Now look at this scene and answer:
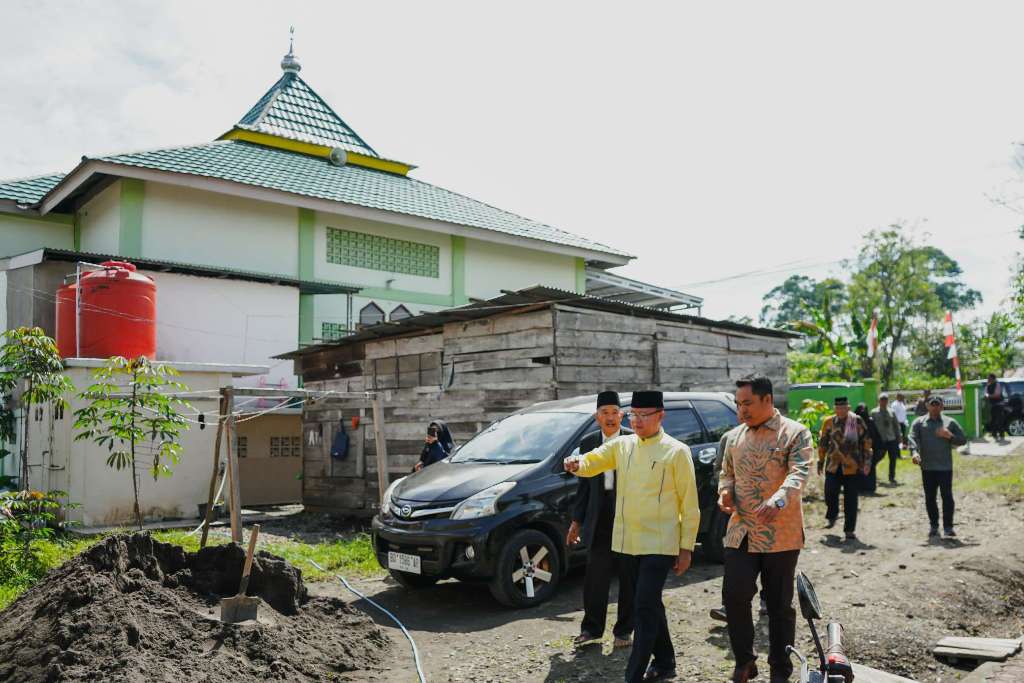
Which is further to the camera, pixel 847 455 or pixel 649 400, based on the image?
pixel 847 455

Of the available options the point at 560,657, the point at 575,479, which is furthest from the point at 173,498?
the point at 560,657

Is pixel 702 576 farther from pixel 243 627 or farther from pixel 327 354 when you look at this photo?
pixel 327 354

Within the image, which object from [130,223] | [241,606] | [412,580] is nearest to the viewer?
[241,606]

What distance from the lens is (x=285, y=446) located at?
17.4 metres

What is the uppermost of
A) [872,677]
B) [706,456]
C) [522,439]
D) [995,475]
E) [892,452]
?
[522,439]

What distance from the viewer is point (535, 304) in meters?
11.0

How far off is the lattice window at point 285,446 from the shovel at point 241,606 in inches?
451

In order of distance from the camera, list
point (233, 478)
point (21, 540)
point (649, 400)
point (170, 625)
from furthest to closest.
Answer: point (233, 478)
point (21, 540)
point (170, 625)
point (649, 400)

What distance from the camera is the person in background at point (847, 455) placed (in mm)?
10352

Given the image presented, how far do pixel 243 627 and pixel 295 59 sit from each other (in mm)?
22738

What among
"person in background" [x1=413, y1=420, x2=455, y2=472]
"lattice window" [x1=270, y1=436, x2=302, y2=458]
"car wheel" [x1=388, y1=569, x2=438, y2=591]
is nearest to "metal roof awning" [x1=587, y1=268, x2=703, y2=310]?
"lattice window" [x1=270, y1=436, x2=302, y2=458]

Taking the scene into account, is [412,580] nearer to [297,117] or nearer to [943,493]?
[943,493]

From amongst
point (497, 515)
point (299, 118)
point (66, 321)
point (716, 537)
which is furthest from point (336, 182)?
point (497, 515)

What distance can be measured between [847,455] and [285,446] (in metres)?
11.6
